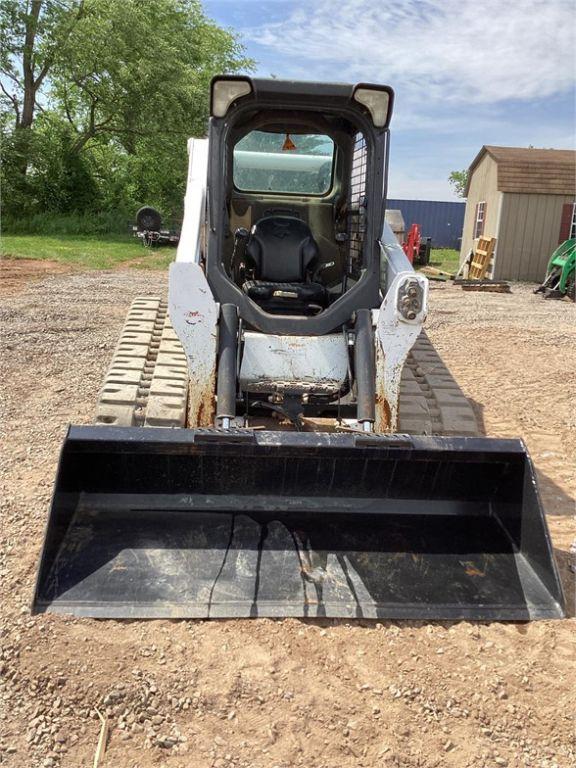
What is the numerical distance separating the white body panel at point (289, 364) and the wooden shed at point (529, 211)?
15372 mm

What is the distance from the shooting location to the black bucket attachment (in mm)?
2982

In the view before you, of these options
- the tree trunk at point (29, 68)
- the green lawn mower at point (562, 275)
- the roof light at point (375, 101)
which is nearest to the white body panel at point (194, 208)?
the roof light at point (375, 101)

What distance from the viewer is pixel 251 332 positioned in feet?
14.5

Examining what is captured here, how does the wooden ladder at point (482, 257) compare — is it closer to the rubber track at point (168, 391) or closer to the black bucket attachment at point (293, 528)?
the rubber track at point (168, 391)

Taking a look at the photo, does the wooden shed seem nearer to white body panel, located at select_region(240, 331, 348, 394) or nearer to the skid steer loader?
the skid steer loader

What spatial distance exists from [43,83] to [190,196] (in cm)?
2309

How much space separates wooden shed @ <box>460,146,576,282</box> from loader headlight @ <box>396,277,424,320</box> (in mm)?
15470

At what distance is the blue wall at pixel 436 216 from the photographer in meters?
30.3

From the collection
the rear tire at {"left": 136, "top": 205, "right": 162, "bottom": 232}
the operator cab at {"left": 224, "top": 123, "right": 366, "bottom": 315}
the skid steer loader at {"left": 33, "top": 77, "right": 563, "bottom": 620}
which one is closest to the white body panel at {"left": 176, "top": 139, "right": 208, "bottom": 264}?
the skid steer loader at {"left": 33, "top": 77, "right": 563, "bottom": 620}

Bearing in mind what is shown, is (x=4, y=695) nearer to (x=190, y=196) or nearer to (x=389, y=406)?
(x=389, y=406)

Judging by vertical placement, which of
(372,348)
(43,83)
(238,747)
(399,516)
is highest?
(43,83)

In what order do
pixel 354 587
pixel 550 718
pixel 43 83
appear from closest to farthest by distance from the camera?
pixel 550 718, pixel 354 587, pixel 43 83

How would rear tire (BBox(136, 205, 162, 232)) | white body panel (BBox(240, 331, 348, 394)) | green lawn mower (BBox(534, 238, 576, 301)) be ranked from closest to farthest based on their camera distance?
white body panel (BBox(240, 331, 348, 394)) → green lawn mower (BBox(534, 238, 576, 301)) → rear tire (BBox(136, 205, 162, 232))

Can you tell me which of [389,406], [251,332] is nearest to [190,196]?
[251,332]
